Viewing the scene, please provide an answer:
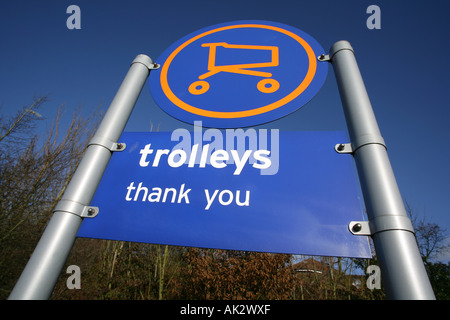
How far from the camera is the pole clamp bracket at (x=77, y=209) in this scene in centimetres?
89

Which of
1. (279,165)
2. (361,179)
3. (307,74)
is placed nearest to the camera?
(361,179)

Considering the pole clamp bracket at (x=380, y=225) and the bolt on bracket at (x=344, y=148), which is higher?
the bolt on bracket at (x=344, y=148)

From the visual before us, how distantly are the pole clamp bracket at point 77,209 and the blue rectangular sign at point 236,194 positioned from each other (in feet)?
0.07

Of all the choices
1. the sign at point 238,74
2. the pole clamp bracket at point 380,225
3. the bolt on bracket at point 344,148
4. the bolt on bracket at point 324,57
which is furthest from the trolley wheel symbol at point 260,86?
the pole clamp bracket at point 380,225

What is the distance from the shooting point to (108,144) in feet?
3.51

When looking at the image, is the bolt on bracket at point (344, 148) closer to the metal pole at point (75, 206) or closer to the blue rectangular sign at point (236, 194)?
the blue rectangular sign at point (236, 194)

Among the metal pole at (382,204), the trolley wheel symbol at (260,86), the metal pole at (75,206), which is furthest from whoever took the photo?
the trolley wheel symbol at (260,86)

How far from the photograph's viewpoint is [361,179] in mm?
818

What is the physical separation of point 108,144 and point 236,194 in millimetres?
592

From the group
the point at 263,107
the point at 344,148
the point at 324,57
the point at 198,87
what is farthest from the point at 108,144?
the point at 324,57

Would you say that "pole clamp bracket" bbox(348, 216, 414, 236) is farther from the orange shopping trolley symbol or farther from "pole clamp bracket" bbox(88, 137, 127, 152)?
"pole clamp bracket" bbox(88, 137, 127, 152)

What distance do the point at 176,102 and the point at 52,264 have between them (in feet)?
2.75
